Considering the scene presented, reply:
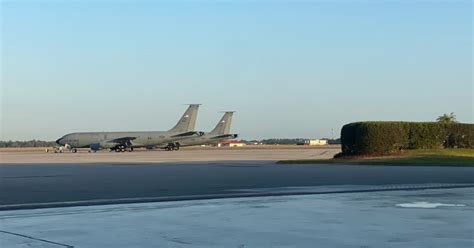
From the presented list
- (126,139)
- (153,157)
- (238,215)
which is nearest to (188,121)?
(126,139)

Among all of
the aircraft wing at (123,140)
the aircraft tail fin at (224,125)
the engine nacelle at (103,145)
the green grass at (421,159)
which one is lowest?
the green grass at (421,159)

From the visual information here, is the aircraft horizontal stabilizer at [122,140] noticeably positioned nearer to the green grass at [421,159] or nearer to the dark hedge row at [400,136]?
the dark hedge row at [400,136]

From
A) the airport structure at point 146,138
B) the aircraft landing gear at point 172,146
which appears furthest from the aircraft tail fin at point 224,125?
the aircraft landing gear at point 172,146

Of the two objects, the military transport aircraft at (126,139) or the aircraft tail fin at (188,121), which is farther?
the aircraft tail fin at (188,121)

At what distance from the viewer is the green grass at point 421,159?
42219 millimetres

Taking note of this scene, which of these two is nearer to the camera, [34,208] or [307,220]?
[307,220]

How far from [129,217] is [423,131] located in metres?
43.1

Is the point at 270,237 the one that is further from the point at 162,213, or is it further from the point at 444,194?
the point at 444,194

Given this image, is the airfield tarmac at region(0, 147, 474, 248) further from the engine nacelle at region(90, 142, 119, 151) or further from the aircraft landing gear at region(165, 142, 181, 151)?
the aircraft landing gear at region(165, 142, 181, 151)

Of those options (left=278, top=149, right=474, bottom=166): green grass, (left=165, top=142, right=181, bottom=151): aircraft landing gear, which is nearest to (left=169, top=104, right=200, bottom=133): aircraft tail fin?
(left=165, top=142, right=181, bottom=151): aircraft landing gear

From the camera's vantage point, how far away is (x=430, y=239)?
10195 mm

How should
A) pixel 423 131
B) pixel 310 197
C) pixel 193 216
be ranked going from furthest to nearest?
pixel 423 131 < pixel 310 197 < pixel 193 216

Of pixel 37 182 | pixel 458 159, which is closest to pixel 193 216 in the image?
pixel 37 182

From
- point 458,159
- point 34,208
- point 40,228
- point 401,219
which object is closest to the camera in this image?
point 40,228
